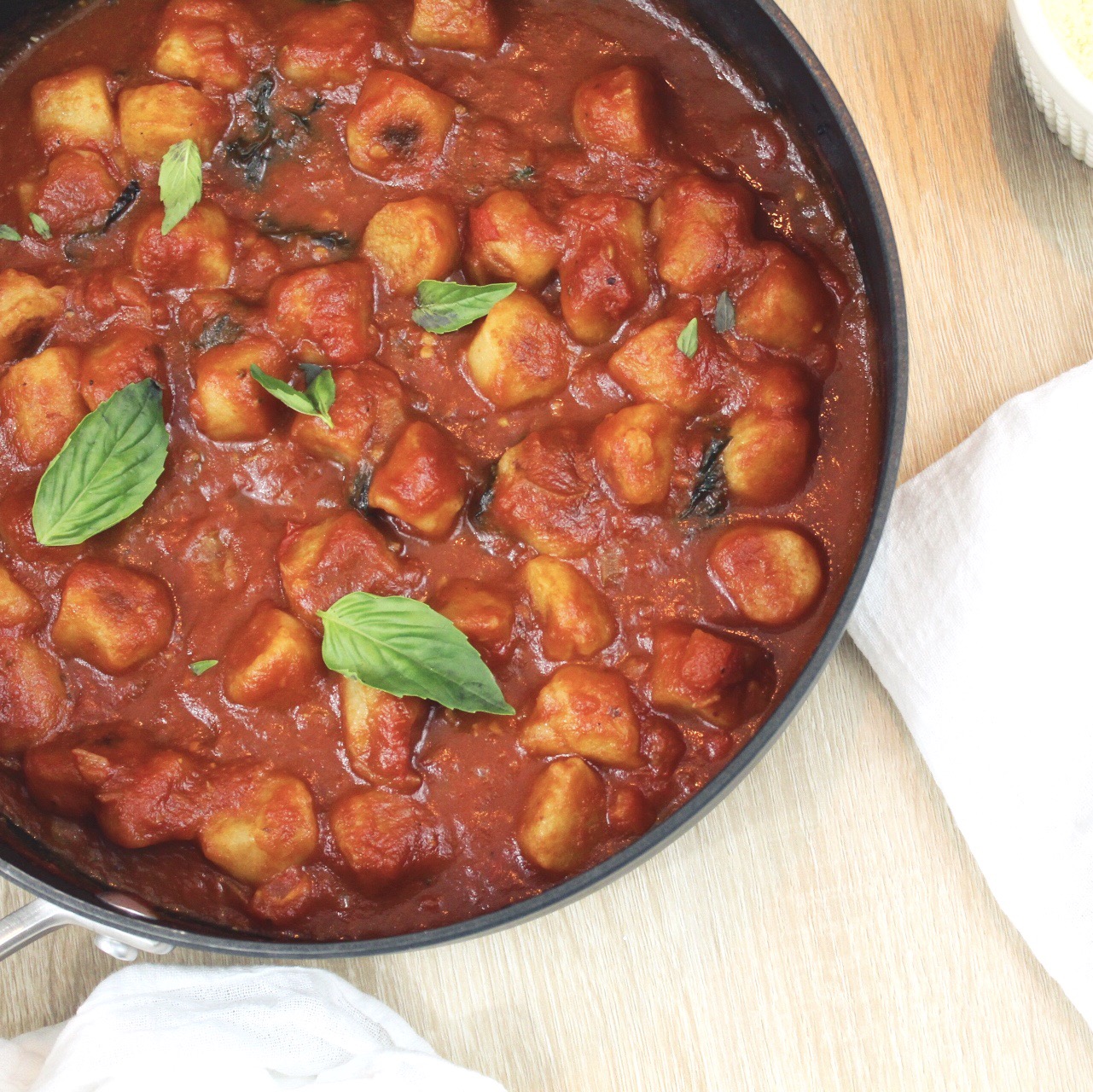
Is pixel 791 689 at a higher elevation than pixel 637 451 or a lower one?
lower

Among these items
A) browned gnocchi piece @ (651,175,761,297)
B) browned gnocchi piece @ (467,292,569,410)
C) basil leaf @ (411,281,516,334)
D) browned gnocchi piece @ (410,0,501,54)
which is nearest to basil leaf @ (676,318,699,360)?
browned gnocchi piece @ (651,175,761,297)

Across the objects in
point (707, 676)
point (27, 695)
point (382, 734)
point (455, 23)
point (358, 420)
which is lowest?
point (27, 695)

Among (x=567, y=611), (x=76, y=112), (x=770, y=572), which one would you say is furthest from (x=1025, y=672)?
(x=76, y=112)

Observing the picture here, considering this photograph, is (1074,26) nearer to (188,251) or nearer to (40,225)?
(188,251)

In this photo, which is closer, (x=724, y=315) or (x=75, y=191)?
(x=724, y=315)

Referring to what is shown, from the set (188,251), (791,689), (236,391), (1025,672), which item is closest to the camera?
(791,689)

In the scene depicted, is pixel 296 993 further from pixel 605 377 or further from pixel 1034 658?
pixel 1034 658
